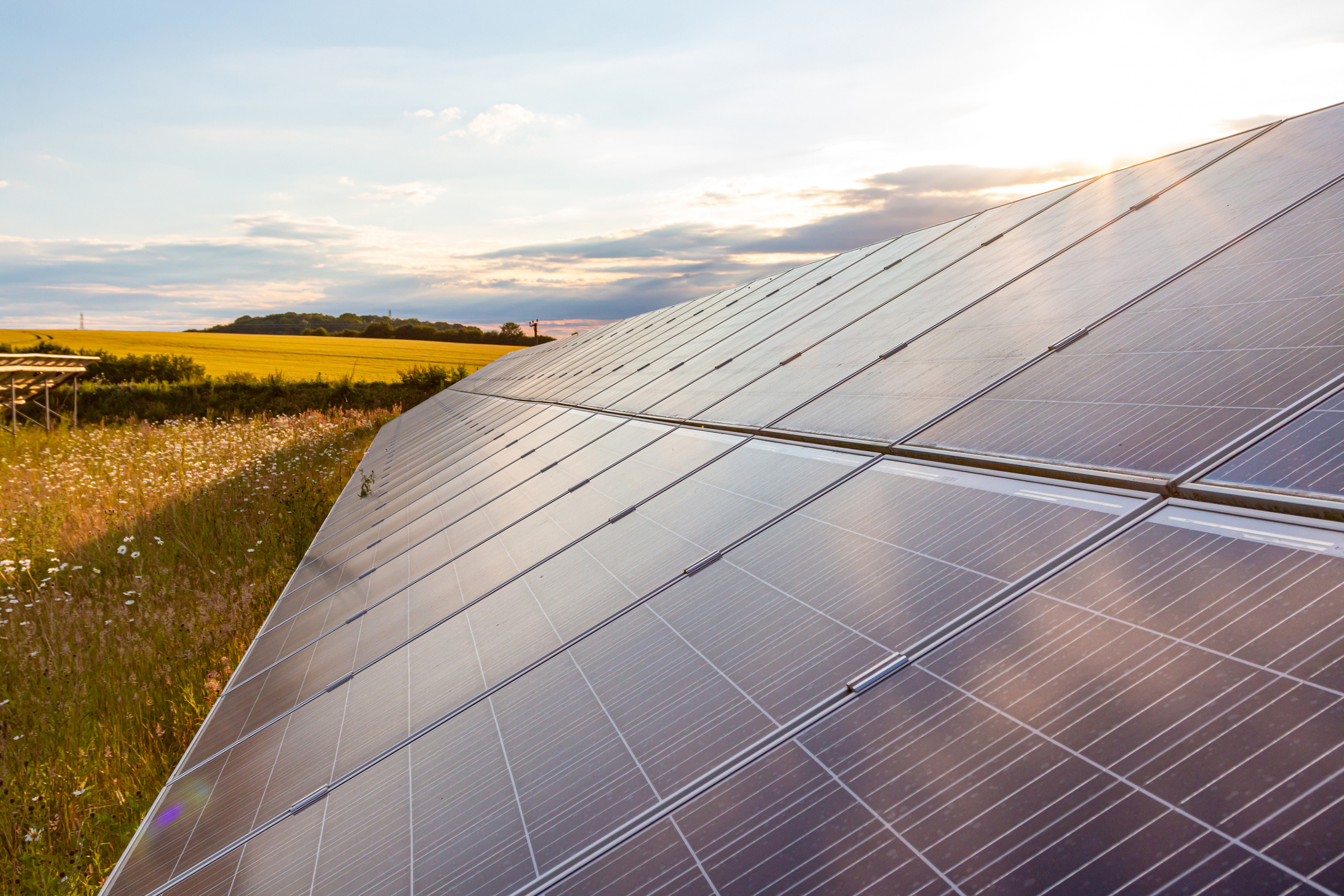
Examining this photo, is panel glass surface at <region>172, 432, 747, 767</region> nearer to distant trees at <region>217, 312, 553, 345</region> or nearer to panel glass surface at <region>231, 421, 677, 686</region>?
panel glass surface at <region>231, 421, 677, 686</region>

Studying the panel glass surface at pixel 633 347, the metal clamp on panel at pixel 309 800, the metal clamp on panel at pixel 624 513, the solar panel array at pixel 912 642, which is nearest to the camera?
the solar panel array at pixel 912 642

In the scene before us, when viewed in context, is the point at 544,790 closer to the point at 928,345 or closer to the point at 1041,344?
the point at 1041,344

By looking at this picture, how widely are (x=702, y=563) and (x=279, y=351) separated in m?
88.6

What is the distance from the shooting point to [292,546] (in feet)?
47.9

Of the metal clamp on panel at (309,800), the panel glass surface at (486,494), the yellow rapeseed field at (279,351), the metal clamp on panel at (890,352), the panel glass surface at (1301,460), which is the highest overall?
the yellow rapeseed field at (279,351)

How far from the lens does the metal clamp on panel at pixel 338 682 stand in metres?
5.23

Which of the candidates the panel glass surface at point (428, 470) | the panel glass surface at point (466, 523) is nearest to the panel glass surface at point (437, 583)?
the panel glass surface at point (466, 523)

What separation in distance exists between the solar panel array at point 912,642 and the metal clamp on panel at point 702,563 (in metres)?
0.02

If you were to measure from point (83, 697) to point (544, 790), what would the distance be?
8.60 m

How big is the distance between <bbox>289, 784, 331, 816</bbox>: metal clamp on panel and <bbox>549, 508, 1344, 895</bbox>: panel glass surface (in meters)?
2.05

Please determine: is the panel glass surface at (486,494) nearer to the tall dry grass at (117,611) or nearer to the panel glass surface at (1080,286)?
the tall dry grass at (117,611)

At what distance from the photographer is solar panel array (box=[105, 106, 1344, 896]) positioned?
6.37 ft

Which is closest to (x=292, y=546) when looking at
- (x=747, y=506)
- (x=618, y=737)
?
(x=747, y=506)

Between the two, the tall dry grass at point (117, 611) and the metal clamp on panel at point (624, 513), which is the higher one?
the metal clamp on panel at point (624, 513)
